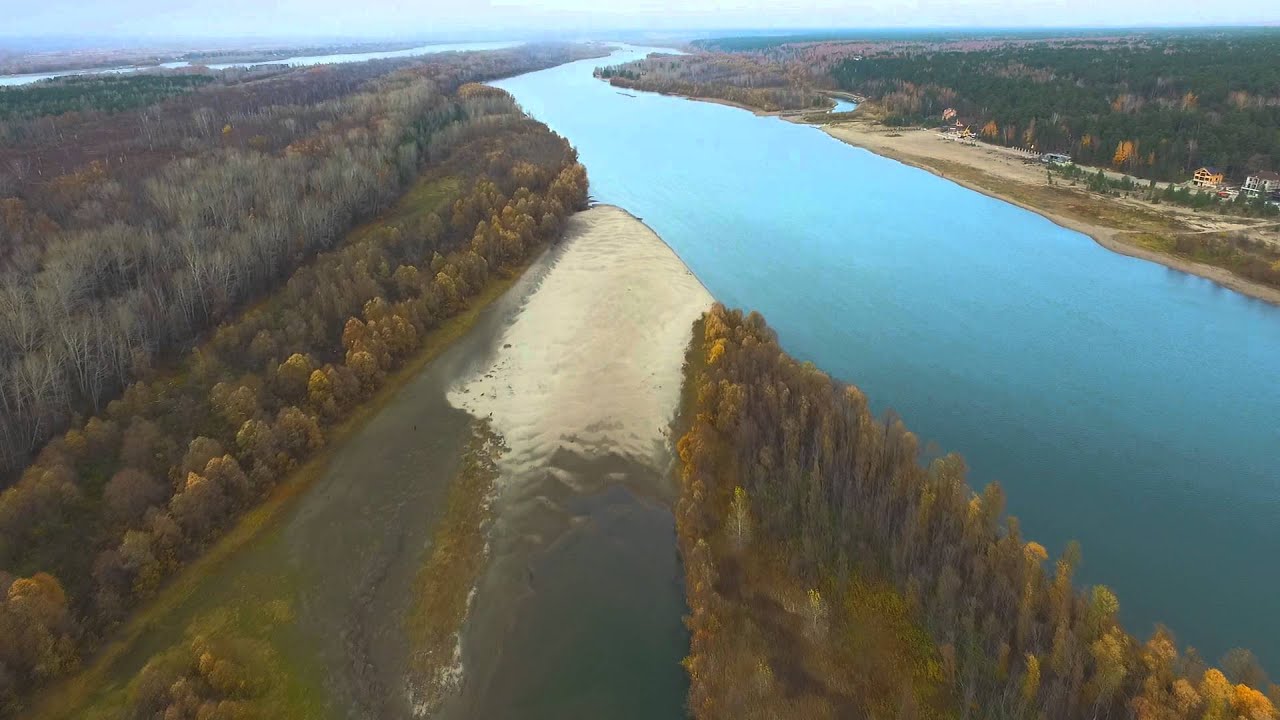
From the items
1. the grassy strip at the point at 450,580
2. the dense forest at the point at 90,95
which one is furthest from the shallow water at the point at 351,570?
the dense forest at the point at 90,95

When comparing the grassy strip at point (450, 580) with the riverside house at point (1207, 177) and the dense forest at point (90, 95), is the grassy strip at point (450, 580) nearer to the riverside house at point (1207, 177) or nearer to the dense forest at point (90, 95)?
the riverside house at point (1207, 177)

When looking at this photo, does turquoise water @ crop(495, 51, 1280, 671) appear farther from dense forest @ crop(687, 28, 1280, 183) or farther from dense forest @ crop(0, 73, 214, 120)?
dense forest @ crop(0, 73, 214, 120)

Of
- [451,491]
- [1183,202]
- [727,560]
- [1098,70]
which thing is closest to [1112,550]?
[727,560]

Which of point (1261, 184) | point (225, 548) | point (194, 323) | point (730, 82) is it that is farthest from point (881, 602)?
point (730, 82)

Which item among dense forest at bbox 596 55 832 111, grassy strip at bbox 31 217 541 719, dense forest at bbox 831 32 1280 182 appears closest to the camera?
grassy strip at bbox 31 217 541 719

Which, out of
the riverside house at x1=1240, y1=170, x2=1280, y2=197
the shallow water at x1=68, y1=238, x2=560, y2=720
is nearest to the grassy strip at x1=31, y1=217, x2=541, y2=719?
the shallow water at x1=68, y1=238, x2=560, y2=720

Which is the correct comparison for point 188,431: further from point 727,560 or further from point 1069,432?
point 1069,432
